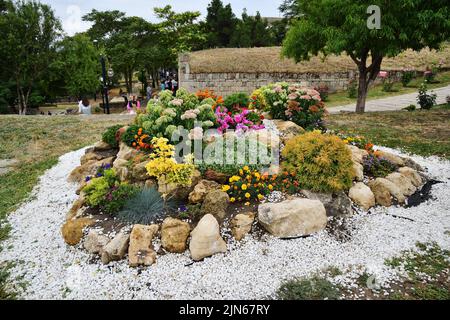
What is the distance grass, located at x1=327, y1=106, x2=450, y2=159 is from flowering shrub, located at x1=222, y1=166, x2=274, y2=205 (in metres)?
5.15

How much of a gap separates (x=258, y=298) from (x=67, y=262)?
2888 millimetres

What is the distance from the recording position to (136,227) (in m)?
4.75

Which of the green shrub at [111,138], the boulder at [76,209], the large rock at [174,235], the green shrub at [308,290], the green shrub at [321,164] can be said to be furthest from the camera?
the green shrub at [111,138]

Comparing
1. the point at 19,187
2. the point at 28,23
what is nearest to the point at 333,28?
the point at 19,187

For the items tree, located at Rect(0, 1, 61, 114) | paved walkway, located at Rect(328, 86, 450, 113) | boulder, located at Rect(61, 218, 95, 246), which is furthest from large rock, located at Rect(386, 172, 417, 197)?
tree, located at Rect(0, 1, 61, 114)

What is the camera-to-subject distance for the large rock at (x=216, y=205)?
509cm

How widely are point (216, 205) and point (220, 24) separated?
115ft

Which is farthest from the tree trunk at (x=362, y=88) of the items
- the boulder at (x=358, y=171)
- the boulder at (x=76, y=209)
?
the boulder at (x=76, y=209)

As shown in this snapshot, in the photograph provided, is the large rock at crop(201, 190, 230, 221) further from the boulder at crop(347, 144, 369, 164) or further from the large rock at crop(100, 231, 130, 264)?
the boulder at crop(347, 144, 369, 164)

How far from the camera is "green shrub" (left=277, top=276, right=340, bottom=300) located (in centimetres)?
383

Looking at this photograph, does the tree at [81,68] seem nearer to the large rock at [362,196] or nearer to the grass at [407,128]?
the grass at [407,128]

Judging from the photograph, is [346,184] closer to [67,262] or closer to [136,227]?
[136,227]

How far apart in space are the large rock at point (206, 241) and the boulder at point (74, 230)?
1.83m
